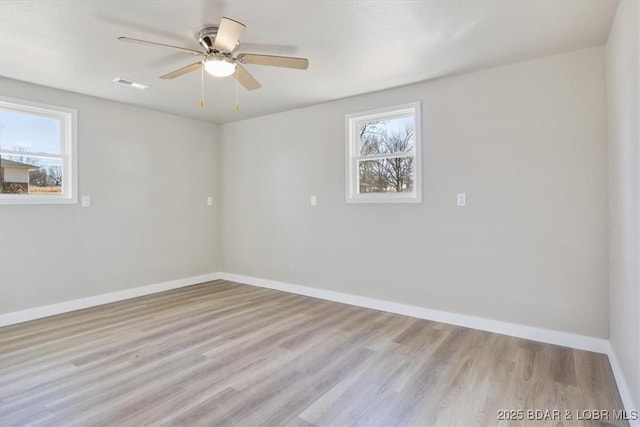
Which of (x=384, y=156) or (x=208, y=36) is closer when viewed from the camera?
(x=208, y=36)

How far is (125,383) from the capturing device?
2244mm

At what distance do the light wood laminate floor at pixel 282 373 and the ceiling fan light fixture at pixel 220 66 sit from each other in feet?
7.25

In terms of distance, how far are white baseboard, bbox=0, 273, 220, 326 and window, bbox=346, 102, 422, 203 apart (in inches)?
109

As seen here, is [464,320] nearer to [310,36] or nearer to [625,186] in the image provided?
[625,186]

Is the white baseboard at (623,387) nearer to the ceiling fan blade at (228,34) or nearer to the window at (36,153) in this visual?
the ceiling fan blade at (228,34)

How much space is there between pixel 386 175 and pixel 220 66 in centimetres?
212

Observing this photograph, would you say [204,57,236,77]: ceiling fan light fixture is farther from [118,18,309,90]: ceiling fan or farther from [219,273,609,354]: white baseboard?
[219,273,609,354]: white baseboard

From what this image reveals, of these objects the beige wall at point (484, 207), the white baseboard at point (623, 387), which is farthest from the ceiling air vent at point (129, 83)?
A: the white baseboard at point (623, 387)

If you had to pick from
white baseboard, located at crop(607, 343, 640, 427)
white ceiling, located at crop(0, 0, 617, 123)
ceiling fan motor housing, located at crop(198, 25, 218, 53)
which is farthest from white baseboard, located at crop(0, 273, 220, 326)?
white baseboard, located at crop(607, 343, 640, 427)

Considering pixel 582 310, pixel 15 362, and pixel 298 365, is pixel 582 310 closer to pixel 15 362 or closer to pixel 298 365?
pixel 298 365

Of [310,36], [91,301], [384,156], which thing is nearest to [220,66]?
[310,36]

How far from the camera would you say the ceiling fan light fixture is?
2.51 m

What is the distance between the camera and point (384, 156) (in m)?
3.88

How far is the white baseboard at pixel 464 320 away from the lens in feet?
9.02
